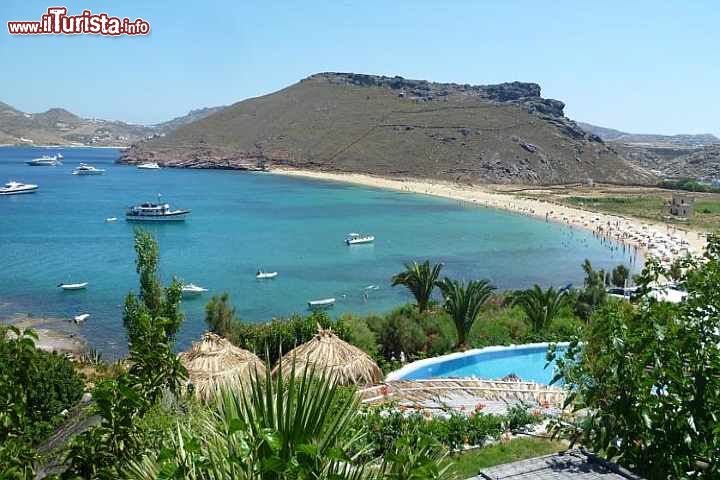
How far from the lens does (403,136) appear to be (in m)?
117

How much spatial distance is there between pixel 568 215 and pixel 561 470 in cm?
6255

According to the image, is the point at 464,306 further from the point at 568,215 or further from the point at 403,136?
the point at 403,136

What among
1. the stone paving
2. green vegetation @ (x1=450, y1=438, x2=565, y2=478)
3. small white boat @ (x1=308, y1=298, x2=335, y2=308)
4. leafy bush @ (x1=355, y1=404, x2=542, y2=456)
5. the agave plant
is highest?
the agave plant

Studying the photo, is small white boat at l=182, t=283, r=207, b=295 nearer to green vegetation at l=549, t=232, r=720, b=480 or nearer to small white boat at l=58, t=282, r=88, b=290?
small white boat at l=58, t=282, r=88, b=290

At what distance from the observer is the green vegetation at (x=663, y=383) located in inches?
188

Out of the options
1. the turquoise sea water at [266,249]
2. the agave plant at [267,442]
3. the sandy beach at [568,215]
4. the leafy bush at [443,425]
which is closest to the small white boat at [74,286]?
the turquoise sea water at [266,249]

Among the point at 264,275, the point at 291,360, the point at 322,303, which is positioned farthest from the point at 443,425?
the point at 264,275

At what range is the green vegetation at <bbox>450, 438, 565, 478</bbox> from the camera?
8492mm

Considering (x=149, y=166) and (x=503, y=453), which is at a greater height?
(x=149, y=166)

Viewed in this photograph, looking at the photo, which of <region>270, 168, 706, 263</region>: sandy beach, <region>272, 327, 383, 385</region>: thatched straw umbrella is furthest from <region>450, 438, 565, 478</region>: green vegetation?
<region>270, 168, 706, 263</region>: sandy beach

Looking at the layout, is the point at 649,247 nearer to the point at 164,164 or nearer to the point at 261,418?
the point at 261,418

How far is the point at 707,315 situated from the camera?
5320mm

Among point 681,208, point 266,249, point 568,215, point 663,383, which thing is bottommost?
point 266,249

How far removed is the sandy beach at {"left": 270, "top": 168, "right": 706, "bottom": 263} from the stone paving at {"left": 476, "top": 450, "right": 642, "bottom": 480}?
1082 inches
